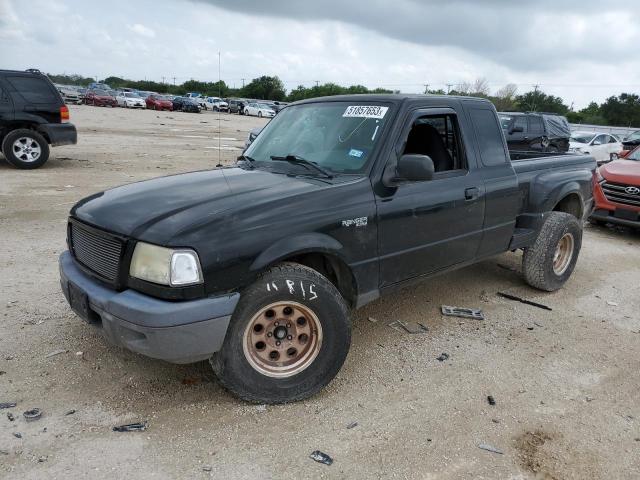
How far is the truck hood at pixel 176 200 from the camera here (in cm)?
281

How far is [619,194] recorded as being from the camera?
8.07 metres

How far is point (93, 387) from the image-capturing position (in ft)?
10.6

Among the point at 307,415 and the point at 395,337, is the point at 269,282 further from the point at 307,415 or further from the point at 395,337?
the point at 395,337

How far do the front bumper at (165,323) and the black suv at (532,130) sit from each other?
1545 centimetres

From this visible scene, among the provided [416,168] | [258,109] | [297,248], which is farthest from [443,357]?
[258,109]

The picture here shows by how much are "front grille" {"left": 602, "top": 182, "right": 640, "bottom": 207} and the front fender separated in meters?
6.65

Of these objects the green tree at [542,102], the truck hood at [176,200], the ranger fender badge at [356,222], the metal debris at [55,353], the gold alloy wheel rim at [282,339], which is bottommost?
the metal debris at [55,353]

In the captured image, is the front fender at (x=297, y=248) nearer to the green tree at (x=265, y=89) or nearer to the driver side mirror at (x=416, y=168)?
the driver side mirror at (x=416, y=168)

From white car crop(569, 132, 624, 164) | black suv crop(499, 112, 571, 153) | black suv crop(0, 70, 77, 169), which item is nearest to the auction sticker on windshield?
black suv crop(0, 70, 77, 169)

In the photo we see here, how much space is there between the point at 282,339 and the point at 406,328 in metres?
1.53

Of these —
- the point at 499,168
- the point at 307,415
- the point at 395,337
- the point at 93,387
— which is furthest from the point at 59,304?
the point at 499,168

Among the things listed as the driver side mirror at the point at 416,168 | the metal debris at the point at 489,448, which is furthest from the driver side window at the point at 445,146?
the metal debris at the point at 489,448

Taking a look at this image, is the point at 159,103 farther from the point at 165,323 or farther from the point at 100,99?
the point at 165,323

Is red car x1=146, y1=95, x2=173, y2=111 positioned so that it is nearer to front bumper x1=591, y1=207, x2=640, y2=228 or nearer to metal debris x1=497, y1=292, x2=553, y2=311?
front bumper x1=591, y1=207, x2=640, y2=228
